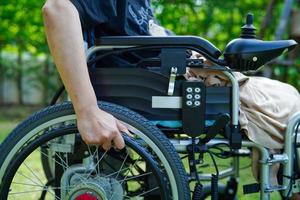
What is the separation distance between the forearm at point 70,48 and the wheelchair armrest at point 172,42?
154 mm

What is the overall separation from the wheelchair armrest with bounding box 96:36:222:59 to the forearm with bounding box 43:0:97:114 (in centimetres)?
15

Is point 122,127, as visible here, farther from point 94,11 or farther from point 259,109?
point 259,109

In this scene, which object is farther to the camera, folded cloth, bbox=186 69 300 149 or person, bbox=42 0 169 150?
folded cloth, bbox=186 69 300 149

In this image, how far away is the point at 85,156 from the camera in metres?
1.89

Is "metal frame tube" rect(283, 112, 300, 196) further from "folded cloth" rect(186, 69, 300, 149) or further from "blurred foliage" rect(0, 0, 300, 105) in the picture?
"blurred foliage" rect(0, 0, 300, 105)

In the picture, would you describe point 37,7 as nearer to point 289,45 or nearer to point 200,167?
point 200,167

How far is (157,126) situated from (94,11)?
0.43m

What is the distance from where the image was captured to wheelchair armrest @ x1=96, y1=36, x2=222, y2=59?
1821mm

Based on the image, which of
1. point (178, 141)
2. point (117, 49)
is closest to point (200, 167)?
point (178, 141)

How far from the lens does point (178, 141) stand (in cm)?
189

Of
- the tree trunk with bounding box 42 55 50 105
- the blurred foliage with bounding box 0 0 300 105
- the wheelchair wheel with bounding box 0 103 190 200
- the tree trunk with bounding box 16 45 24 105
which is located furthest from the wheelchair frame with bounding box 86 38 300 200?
the tree trunk with bounding box 16 45 24 105

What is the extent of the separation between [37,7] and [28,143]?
14.7 ft

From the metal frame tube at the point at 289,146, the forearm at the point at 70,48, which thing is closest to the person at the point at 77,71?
the forearm at the point at 70,48

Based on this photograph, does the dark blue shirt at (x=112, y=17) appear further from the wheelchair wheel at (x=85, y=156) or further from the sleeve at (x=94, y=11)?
the wheelchair wheel at (x=85, y=156)
